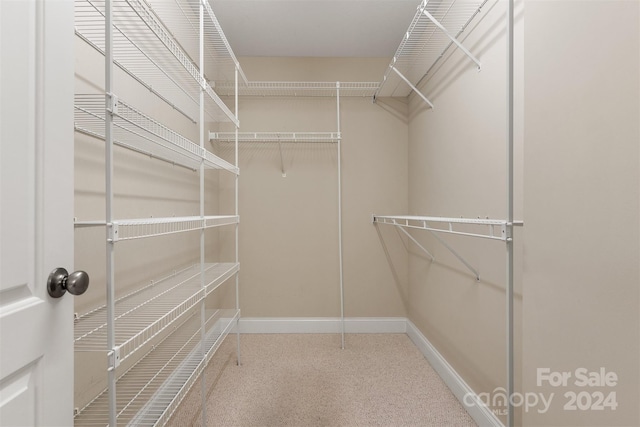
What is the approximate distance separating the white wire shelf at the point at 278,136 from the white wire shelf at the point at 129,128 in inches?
39.7

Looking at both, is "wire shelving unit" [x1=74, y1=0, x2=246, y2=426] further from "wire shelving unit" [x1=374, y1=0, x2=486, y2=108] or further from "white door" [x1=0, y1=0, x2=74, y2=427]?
"wire shelving unit" [x1=374, y1=0, x2=486, y2=108]

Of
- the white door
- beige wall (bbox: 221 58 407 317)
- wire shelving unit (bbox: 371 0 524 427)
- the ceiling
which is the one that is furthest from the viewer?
beige wall (bbox: 221 58 407 317)

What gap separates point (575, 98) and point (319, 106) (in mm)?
2123

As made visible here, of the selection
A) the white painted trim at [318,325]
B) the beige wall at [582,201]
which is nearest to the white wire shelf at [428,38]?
the beige wall at [582,201]

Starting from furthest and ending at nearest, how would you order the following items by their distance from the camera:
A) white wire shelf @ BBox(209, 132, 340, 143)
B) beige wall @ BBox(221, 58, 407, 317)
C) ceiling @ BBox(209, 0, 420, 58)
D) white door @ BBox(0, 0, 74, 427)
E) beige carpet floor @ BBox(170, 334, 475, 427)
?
1. beige wall @ BBox(221, 58, 407, 317)
2. white wire shelf @ BBox(209, 132, 340, 143)
3. ceiling @ BBox(209, 0, 420, 58)
4. beige carpet floor @ BBox(170, 334, 475, 427)
5. white door @ BBox(0, 0, 74, 427)

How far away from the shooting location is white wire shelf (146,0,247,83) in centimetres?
163

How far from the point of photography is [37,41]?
1.94 ft

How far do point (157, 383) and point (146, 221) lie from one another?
100 cm

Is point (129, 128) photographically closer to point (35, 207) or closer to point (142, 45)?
point (142, 45)

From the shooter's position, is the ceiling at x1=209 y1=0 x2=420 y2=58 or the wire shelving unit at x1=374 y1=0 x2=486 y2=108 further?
the ceiling at x1=209 y1=0 x2=420 y2=58

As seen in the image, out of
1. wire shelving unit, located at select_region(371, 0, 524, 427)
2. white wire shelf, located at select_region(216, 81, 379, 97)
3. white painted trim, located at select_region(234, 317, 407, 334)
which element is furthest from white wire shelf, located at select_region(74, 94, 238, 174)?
white painted trim, located at select_region(234, 317, 407, 334)

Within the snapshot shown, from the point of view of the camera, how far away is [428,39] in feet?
5.82

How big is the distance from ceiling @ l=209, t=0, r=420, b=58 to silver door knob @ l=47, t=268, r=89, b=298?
1.96m

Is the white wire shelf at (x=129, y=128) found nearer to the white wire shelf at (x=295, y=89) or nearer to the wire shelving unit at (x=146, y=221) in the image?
the wire shelving unit at (x=146, y=221)
